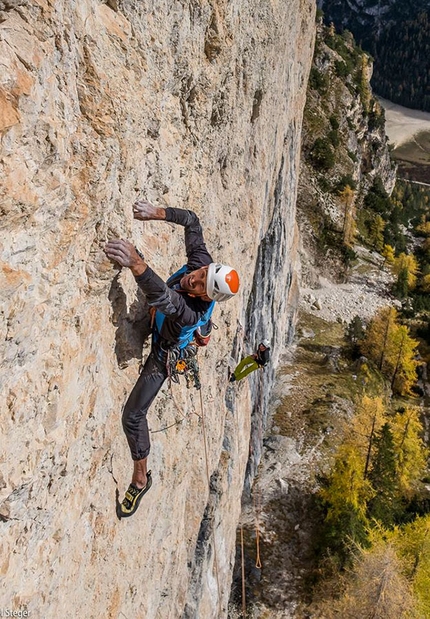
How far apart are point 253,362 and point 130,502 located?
18.1 ft

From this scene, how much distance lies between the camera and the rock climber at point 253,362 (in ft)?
32.4

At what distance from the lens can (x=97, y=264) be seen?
4352mm

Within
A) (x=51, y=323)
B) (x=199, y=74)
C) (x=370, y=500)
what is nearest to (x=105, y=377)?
(x=51, y=323)

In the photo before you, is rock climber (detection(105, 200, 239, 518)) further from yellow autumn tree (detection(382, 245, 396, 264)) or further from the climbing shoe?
yellow autumn tree (detection(382, 245, 396, 264))

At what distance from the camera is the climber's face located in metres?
5.26

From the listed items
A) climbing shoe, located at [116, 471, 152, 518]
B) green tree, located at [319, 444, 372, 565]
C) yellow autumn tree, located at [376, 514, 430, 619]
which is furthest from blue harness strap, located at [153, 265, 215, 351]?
green tree, located at [319, 444, 372, 565]

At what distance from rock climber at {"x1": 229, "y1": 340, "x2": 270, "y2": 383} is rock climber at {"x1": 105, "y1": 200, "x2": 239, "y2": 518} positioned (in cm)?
413

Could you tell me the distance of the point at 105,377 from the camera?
492 cm

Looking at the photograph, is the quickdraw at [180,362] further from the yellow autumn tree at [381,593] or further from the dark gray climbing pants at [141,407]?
the yellow autumn tree at [381,593]

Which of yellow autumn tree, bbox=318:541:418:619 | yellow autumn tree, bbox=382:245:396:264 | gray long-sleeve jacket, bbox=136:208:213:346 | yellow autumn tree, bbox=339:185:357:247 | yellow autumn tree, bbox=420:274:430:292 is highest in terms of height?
gray long-sleeve jacket, bbox=136:208:213:346

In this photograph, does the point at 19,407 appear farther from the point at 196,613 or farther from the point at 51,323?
the point at 196,613

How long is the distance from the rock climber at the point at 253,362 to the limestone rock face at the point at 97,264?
5.18 ft

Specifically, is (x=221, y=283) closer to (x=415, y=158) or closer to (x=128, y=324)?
(x=128, y=324)

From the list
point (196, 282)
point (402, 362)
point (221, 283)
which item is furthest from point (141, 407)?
point (402, 362)
